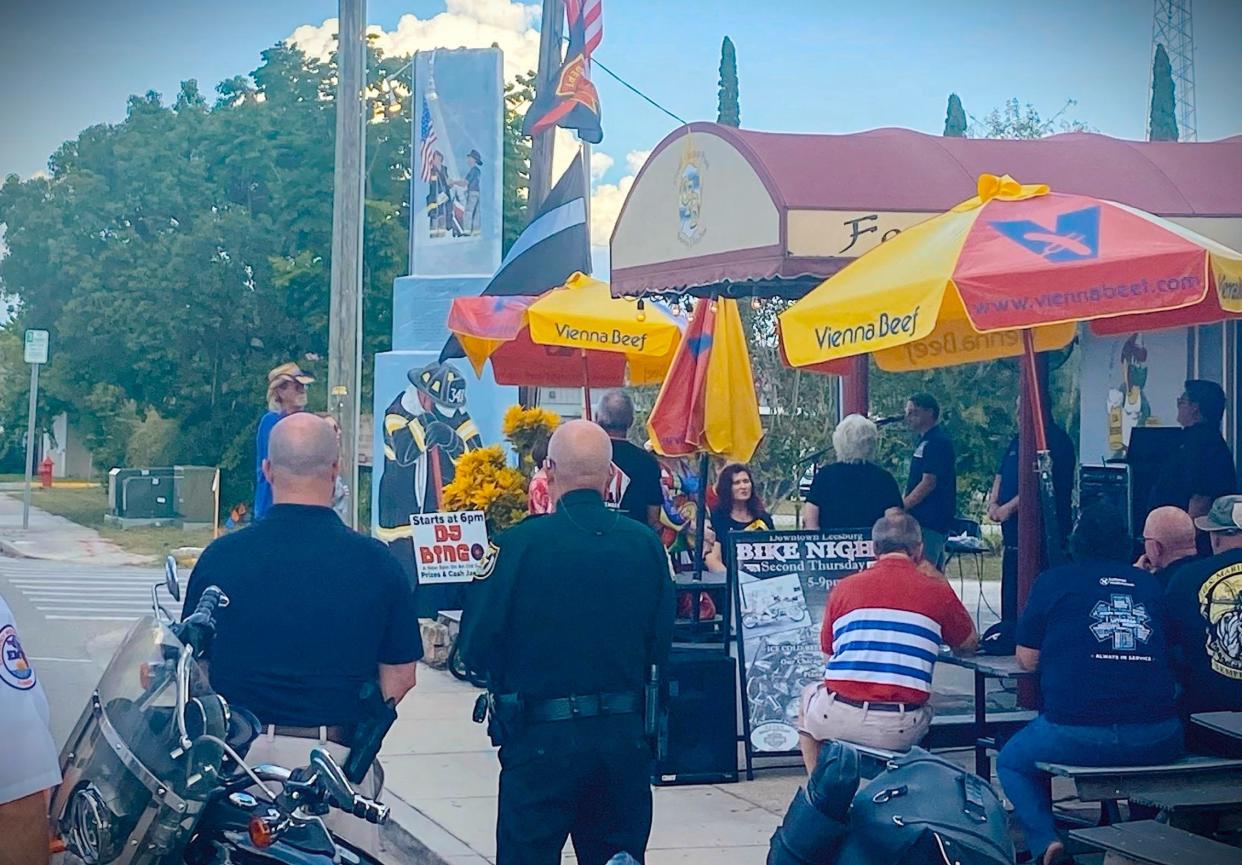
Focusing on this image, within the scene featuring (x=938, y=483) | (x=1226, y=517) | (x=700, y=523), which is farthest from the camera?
(x=938, y=483)

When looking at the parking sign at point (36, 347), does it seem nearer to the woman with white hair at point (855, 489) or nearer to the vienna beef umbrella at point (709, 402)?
the vienna beef umbrella at point (709, 402)

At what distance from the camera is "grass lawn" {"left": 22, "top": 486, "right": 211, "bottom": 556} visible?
27.2 meters

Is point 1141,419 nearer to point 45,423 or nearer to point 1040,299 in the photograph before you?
point 1040,299

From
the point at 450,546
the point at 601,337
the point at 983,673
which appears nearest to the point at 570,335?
the point at 601,337

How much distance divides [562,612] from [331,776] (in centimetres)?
153

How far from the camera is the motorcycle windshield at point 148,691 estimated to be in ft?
10.5

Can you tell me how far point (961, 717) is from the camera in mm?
7777

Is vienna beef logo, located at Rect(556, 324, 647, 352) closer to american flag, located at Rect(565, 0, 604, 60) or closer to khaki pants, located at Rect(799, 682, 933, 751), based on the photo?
american flag, located at Rect(565, 0, 604, 60)

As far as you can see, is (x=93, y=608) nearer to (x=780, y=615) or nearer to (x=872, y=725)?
(x=780, y=615)

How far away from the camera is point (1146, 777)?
5488 millimetres

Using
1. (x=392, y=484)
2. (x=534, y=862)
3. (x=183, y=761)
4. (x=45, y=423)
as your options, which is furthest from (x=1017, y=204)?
(x=45, y=423)

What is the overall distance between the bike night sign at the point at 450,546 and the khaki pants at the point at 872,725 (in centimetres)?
297

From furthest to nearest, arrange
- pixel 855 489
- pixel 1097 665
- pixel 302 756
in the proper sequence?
pixel 855 489 < pixel 1097 665 < pixel 302 756

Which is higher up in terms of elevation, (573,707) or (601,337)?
(601,337)
